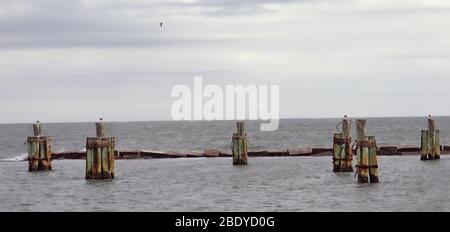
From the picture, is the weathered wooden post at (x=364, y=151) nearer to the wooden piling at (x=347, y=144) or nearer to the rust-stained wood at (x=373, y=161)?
the rust-stained wood at (x=373, y=161)

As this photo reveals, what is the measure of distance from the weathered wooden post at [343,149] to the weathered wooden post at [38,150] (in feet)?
55.9

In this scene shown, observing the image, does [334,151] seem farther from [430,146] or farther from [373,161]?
[430,146]

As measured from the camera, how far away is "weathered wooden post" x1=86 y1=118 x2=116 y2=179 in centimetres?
4244

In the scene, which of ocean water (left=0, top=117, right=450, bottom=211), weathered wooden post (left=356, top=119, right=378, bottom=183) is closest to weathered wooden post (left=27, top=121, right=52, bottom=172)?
ocean water (left=0, top=117, right=450, bottom=211)

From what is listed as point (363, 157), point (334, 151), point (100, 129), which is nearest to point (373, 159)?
point (363, 157)

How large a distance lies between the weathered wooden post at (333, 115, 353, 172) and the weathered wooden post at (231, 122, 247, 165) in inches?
285

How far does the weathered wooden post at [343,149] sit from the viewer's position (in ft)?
153

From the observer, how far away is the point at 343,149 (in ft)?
160

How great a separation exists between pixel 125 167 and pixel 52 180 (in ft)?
40.4

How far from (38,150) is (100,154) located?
36.9 ft

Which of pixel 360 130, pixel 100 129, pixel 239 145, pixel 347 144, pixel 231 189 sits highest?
pixel 100 129

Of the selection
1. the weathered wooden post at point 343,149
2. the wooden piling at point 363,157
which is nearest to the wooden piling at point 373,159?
the wooden piling at point 363,157
